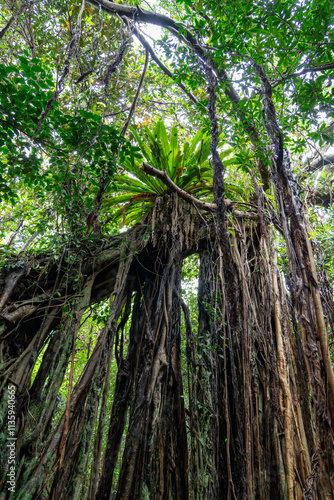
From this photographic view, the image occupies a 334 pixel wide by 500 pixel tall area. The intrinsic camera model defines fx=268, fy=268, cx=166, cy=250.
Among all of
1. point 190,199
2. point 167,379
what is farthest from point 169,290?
point 190,199

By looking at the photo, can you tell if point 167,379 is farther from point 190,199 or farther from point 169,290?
point 190,199

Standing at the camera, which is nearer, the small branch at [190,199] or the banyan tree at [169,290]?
the banyan tree at [169,290]

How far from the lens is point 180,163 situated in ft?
8.50

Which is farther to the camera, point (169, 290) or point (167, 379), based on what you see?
point (169, 290)

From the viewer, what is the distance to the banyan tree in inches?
55.1

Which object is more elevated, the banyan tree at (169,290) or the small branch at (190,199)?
the small branch at (190,199)

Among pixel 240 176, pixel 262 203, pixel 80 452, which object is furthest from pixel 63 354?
pixel 240 176

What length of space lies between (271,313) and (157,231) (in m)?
1.19

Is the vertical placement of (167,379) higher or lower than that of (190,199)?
lower

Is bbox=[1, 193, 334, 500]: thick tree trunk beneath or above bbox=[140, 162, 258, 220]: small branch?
beneath

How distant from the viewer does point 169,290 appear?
7.55 feet

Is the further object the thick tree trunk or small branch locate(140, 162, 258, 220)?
small branch locate(140, 162, 258, 220)

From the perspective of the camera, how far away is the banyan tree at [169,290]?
1.40 m

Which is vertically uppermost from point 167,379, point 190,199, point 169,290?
point 190,199
